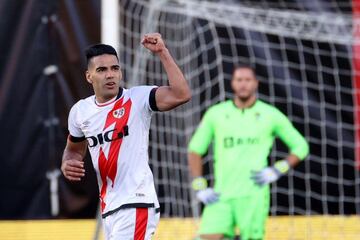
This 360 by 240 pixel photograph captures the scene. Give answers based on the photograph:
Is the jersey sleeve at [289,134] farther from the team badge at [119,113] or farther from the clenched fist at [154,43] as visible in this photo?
the clenched fist at [154,43]

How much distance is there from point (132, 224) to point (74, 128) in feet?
2.48

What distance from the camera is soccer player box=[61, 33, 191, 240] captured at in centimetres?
554

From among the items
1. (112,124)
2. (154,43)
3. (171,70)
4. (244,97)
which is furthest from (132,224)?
(244,97)

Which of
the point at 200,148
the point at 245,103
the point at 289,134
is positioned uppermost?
Answer: the point at 245,103

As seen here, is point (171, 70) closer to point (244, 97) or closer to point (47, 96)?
point (244, 97)

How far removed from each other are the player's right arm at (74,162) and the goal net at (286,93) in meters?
4.39

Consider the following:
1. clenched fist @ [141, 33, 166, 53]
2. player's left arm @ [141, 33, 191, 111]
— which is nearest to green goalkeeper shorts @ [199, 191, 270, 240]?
player's left arm @ [141, 33, 191, 111]

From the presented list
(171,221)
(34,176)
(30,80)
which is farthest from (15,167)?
(171,221)

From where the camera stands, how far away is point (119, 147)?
562cm

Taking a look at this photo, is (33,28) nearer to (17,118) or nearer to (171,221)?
(17,118)

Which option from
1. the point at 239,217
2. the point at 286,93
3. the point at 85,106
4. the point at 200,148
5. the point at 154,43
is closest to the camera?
the point at 154,43

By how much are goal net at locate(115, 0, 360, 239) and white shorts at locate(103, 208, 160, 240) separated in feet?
15.6

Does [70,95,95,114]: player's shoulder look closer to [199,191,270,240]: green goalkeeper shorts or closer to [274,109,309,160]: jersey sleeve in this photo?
[199,191,270,240]: green goalkeeper shorts

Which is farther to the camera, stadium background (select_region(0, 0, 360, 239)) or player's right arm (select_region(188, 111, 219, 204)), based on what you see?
stadium background (select_region(0, 0, 360, 239))
